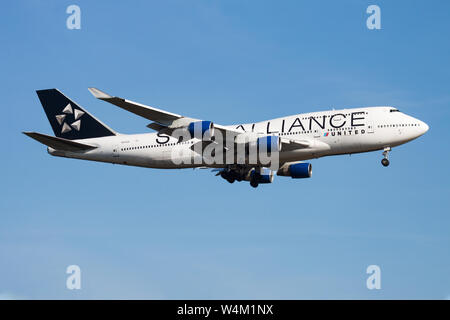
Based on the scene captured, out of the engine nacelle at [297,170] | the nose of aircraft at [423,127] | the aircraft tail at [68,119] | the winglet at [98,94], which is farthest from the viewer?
the aircraft tail at [68,119]

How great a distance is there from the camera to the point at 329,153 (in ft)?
160

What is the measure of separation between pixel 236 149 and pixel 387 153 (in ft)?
34.6

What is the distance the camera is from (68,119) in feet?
183

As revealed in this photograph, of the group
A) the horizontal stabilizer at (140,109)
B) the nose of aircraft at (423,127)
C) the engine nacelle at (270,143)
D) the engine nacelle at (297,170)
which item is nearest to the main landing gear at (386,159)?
the nose of aircraft at (423,127)

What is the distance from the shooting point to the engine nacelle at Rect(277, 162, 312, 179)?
5325cm

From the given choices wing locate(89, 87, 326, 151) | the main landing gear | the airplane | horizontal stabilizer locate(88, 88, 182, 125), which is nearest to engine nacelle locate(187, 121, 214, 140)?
the airplane

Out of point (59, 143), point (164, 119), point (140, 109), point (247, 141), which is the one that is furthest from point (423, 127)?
point (59, 143)

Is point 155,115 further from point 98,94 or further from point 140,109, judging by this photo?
point 98,94

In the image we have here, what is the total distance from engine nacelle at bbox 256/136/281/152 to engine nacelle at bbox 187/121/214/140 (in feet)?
12.2

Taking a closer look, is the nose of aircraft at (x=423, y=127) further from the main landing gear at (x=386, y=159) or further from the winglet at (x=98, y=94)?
the winglet at (x=98, y=94)

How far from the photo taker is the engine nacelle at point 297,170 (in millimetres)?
53250

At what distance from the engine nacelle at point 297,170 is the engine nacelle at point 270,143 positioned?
20.3ft

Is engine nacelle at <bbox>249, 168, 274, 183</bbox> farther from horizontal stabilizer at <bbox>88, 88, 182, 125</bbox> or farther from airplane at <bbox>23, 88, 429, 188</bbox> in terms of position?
horizontal stabilizer at <bbox>88, 88, 182, 125</bbox>

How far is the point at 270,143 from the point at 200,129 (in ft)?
16.2
